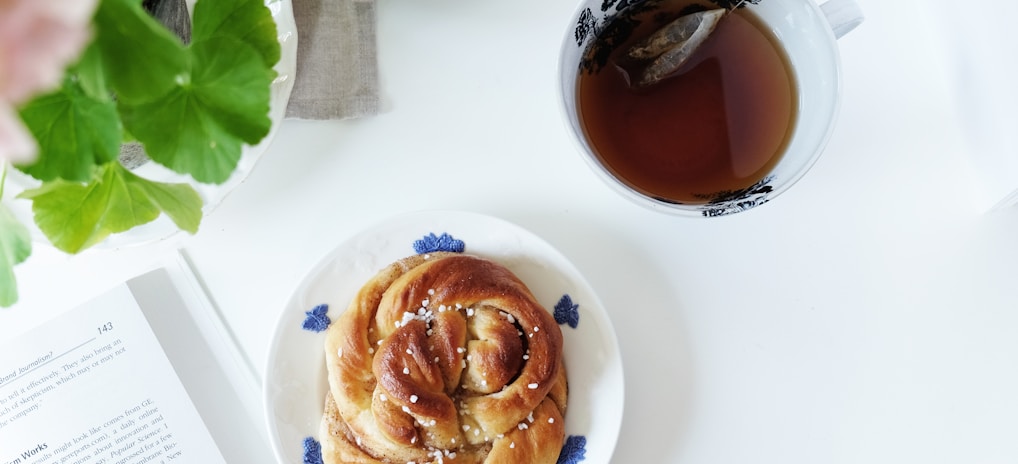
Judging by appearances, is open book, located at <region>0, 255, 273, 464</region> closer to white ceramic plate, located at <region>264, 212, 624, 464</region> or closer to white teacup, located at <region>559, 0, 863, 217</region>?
white ceramic plate, located at <region>264, 212, 624, 464</region>

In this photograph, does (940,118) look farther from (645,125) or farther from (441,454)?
(441,454)

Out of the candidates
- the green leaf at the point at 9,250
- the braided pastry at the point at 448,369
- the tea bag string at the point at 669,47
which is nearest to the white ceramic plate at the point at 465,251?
the braided pastry at the point at 448,369

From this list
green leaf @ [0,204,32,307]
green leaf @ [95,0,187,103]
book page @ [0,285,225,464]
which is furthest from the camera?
book page @ [0,285,225,464]

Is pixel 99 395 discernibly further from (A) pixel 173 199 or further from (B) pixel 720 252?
(B) pixel 720 252

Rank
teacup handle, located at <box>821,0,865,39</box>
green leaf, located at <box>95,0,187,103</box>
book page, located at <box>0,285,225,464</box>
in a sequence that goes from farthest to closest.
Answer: book page, located at <box>0,285,225,464</box>
teacup handle, located at <box>821,0,865,39</box>
green leaf, located at <box>95,0,187,103</box>

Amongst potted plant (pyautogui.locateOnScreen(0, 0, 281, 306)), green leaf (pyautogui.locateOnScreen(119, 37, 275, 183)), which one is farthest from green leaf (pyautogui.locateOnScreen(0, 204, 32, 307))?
green leaf (pyautogui.locateOnScreen(119, 37, 275, 183))

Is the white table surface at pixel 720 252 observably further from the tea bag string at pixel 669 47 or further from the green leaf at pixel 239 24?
the green leaf at pixel 239 24

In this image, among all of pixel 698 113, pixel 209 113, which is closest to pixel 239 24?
pixel 209 113
